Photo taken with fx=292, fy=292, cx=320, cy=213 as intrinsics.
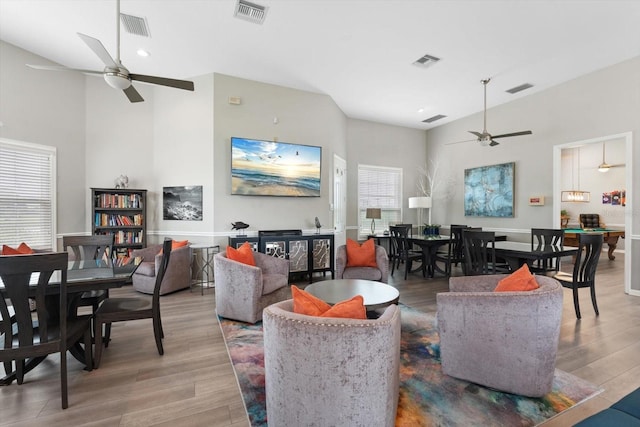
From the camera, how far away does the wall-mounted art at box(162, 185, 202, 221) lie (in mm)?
5129

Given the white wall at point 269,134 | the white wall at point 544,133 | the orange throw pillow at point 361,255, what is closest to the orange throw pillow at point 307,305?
the orange throw pillow at point 361,255

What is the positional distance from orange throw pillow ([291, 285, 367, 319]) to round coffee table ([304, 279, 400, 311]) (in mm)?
1022

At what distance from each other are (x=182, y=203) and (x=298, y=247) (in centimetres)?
223

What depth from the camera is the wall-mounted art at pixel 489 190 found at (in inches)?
250

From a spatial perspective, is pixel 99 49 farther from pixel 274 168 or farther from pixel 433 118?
pixel 433 118

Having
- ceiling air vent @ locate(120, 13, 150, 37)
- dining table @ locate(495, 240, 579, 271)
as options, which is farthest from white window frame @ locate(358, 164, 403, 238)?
ceiling air vent @ locate(120, 13, 150, 37)

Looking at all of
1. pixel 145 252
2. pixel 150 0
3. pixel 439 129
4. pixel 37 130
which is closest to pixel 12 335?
pixel 145 252

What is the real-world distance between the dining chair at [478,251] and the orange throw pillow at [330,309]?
3020 mm

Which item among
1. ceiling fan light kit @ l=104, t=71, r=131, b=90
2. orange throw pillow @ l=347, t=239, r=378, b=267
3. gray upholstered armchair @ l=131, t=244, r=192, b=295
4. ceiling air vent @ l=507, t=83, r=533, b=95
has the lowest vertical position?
gray upholstered armchair @ l=131, t=244, r=192, b=295

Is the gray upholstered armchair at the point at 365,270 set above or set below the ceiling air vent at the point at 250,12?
below

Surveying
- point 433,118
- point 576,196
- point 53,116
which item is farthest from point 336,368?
point 576,196

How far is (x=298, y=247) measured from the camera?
5.13 m

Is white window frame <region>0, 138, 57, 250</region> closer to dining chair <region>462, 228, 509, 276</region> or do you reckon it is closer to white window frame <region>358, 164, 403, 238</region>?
white window frame <region>358, 164, 403, 238</region>

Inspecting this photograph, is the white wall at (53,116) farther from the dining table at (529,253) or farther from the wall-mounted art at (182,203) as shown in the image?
the dining table at (529,253)
